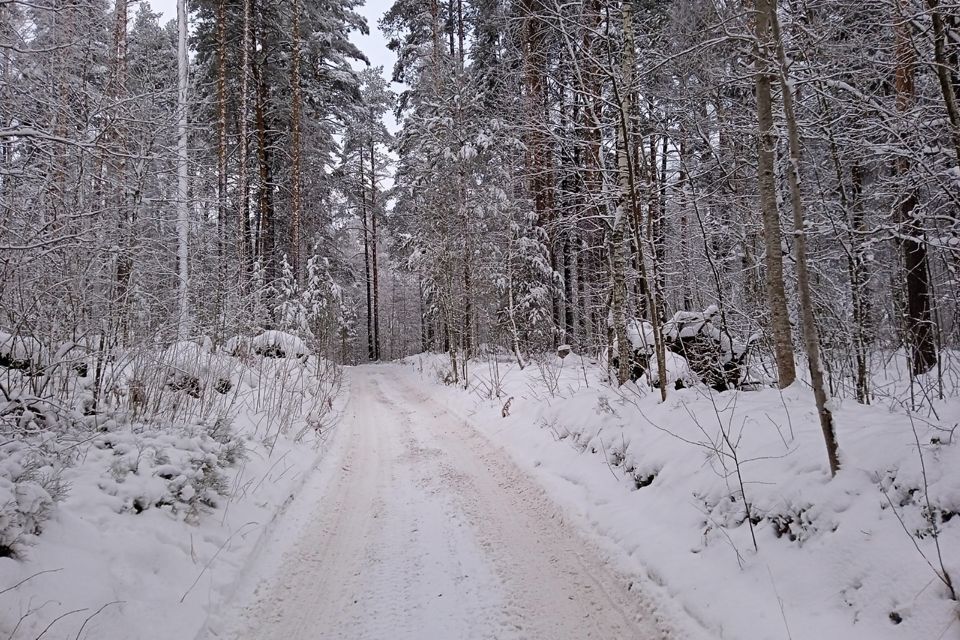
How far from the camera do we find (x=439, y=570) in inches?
143

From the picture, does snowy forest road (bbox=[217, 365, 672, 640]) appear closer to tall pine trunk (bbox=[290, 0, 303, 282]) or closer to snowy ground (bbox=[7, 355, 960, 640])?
snowy ground (bbox=[7, 355, 960, 640])

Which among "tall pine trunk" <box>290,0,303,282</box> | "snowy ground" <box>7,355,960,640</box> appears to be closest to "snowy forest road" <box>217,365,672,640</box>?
"snowy ground" <box>7,355,960,640</box>

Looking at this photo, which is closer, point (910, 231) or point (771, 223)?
point (771, 223)

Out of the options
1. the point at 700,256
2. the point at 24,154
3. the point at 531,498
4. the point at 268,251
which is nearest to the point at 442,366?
the point at 268,251

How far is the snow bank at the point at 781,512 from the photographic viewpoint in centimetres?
247

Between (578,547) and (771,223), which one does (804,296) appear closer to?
(771,223)

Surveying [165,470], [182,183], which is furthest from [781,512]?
[182,183]

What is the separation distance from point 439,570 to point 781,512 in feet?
8.26

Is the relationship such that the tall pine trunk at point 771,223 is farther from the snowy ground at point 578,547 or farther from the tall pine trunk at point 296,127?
the tall pine trunk at point 296,127

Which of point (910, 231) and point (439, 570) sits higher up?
point (910, 231)

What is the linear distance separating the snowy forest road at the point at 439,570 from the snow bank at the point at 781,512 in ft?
1.21

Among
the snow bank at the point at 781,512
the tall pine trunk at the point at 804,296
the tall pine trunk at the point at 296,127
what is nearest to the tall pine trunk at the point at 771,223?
the snow bank at the point at 781,512

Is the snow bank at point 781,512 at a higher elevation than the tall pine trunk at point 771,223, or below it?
below

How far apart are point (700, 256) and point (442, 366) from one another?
999 cm
